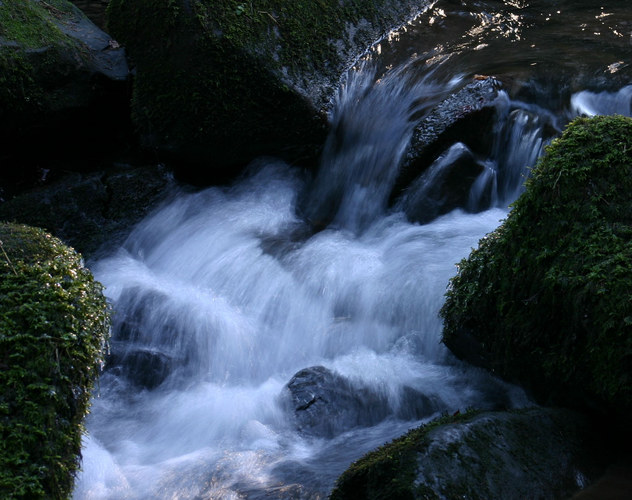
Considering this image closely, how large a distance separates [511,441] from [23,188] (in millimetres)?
5344

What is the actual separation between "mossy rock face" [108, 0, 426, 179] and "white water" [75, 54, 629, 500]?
0.32 metres

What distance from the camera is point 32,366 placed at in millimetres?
2826

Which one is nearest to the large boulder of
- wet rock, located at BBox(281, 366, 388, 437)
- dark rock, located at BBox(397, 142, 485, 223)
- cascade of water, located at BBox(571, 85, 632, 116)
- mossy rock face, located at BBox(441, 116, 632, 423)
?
dark rock, located at BBox(397, 142, 485, 223)

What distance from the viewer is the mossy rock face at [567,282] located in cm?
301

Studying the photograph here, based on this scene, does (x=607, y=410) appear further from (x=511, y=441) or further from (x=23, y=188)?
(x=23, y=188)

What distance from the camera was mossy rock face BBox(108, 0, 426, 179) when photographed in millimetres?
6039

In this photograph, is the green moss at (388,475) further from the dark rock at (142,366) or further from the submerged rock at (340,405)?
the dark rock at (142,366)

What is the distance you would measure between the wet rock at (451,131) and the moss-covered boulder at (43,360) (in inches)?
122

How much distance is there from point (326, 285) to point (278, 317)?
460 millimetres

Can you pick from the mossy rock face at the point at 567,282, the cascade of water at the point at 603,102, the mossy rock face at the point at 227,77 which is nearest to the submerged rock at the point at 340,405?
the mossy rock face at the point at 567,282

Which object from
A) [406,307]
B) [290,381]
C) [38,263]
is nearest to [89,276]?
[38,263]

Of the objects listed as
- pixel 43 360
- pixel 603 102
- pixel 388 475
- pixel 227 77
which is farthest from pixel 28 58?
pixel 388 475

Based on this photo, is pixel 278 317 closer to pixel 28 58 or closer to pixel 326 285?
pixel 326 285

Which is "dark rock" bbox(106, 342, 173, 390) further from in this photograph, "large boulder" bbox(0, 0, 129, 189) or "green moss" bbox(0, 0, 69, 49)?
"green moss" bbox(0, 0, 69, 49)
